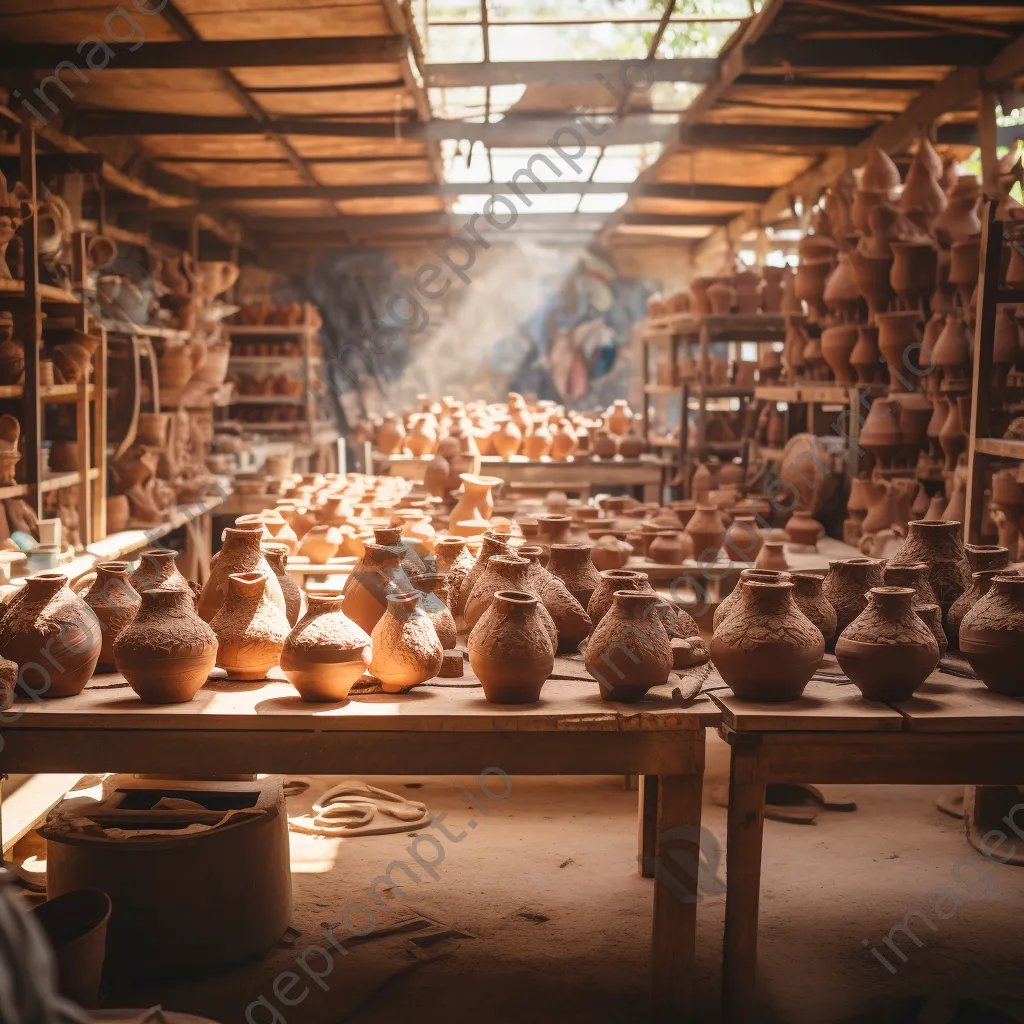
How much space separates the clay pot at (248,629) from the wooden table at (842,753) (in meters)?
1.11

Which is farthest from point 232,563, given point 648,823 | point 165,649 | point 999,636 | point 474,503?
point 474,503

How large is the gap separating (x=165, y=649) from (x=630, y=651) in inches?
41.3

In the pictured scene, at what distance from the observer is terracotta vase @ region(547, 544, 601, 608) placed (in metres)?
3.15

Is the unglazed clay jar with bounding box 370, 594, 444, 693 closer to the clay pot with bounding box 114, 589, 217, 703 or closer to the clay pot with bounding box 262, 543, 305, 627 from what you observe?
the clay pot with bounding box 114, 589, 217, 703

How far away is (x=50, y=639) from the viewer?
2502 millimetres

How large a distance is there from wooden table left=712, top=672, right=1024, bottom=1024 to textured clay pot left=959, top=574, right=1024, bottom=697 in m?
0.13

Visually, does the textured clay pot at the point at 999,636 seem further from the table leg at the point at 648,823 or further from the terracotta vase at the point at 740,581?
the table leg at the point at 648,823

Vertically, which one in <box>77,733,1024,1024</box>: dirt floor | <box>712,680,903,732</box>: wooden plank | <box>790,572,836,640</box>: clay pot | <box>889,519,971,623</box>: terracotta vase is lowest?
<box>77,733,1024,1024</box>: dirt floor

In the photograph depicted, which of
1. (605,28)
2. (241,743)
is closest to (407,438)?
(605,28)

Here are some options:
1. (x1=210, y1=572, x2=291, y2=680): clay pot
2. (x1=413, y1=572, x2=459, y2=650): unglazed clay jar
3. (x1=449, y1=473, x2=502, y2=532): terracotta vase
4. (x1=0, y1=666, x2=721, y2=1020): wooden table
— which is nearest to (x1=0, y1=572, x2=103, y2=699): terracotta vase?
(x1=0, y1=666, x2=721, y2=1020): wooden table

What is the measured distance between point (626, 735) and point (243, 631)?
97 centimetres

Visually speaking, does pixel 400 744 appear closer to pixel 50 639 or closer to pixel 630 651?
pixel 630 651

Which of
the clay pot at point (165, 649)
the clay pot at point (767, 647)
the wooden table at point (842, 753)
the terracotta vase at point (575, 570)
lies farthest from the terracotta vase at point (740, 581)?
the clay pot at point (165, 649)

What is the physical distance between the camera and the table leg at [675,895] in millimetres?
2412
